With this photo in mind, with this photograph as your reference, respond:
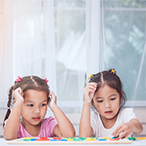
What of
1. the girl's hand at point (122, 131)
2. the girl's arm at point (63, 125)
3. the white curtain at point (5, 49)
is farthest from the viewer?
the white curtain at point (5, 49)

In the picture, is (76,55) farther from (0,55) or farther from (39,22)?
(0,55)

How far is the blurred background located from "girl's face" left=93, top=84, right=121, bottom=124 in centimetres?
27

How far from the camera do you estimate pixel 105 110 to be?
1.33m

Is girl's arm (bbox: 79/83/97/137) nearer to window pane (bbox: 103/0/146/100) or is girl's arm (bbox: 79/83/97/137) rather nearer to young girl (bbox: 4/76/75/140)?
young girl (bbox: 4/76/75/140)

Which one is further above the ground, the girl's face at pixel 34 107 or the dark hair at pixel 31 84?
the dark hair at pixel 31 84

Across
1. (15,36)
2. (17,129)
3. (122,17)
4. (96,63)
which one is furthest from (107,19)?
(17,129)

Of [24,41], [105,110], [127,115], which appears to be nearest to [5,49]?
[24,41]

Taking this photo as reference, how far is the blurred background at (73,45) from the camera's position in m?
1.58

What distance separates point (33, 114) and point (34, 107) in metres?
0.04

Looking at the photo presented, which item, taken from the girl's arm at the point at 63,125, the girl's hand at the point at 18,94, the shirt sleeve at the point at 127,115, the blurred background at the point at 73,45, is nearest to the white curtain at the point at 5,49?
the blurred background at the point at 73,45

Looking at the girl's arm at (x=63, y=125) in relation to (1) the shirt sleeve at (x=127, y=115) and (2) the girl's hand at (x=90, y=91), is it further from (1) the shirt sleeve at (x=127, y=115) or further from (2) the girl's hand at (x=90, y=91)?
(1) the shirt sleeve at (x=127, y=115)

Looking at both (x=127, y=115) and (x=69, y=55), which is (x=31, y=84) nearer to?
(x=69, y=55)

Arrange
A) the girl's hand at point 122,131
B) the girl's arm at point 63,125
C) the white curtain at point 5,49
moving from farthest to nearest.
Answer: the white curtain at point 5,49 < the girl's arm at point 63,125 < the girl's hand at point 122,131

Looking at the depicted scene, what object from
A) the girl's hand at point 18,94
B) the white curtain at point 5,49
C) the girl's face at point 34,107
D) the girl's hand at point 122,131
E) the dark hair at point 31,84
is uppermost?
the white curtain at point 5,49
